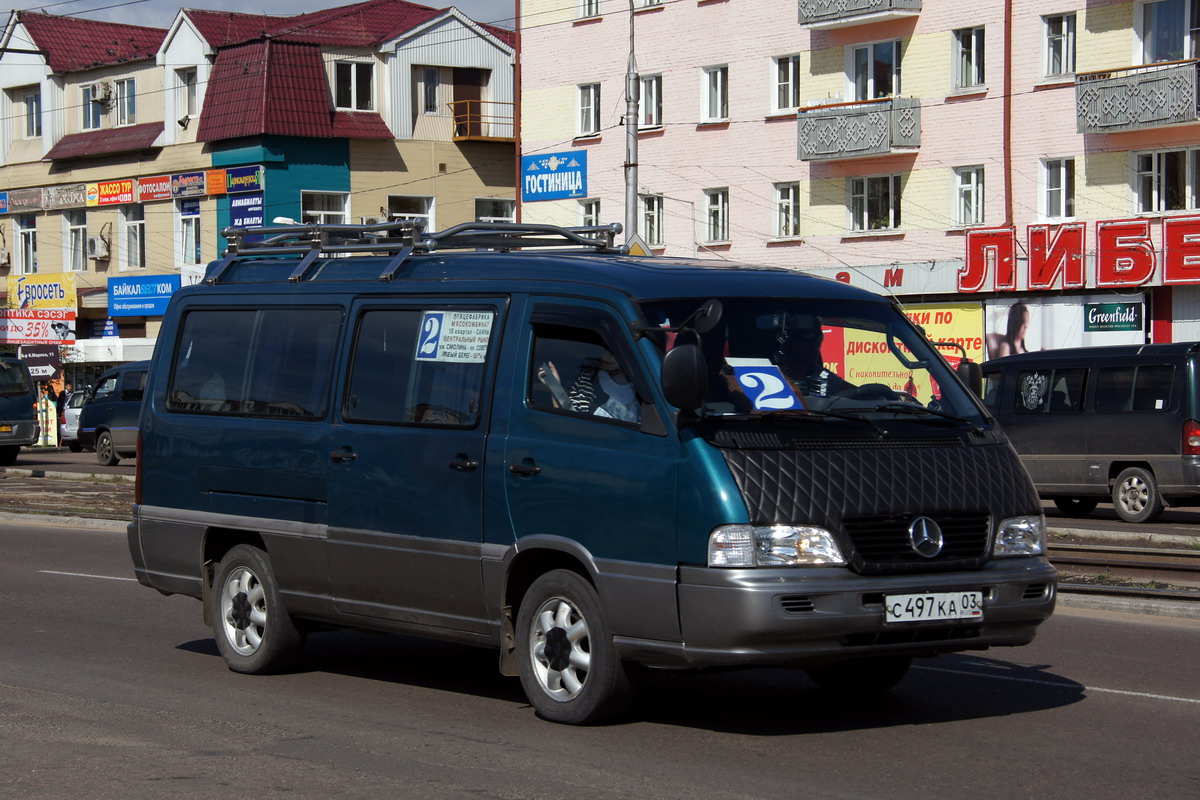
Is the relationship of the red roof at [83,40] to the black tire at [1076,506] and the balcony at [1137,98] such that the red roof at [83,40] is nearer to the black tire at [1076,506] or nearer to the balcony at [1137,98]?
the balcony at [1137,98]

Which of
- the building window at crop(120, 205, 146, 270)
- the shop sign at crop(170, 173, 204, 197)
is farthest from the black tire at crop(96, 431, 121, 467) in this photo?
the building window at crop(120, 205, 146, 270)

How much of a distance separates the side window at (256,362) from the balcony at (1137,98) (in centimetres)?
2740

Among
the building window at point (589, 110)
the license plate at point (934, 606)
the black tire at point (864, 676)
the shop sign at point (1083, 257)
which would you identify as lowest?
the black tire at point (864, 676)

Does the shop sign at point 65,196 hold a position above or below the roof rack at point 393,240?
above

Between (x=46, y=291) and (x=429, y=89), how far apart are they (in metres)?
14.2

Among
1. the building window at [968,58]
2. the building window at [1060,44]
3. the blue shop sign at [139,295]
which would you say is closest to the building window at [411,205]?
the blue shop sign at [139,295]

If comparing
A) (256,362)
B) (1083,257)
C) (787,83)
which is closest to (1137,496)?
(256,362)

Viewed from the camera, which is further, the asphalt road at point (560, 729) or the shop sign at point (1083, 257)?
the shop sign at point (1083, 257)

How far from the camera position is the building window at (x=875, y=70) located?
129ft

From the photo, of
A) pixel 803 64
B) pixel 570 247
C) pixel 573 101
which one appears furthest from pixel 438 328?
pixel 573 101

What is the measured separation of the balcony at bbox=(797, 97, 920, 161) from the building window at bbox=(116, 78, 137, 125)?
2548 centimetres

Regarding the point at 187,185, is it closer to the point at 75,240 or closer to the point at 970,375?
the point at 75,240

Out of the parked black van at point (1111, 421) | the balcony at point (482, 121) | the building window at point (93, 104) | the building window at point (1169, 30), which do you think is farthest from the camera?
the building window at point (93, 104)

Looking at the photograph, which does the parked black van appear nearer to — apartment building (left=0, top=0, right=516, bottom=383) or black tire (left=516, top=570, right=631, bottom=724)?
black tire (left=516, top=570, right=631, bottom=724)
